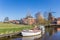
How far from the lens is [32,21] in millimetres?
44594

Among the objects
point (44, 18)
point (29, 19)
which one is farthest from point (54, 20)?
point (29, 19)

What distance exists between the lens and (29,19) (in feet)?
142

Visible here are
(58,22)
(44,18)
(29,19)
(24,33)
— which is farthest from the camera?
(58,22)

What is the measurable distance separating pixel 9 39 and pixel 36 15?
3222 centimetres

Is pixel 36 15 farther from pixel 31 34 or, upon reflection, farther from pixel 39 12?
pixel 31 34

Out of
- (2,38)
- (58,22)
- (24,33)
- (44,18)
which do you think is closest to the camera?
(2,38)

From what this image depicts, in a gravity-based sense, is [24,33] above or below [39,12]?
below

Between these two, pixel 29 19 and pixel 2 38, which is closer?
pixel 2 38

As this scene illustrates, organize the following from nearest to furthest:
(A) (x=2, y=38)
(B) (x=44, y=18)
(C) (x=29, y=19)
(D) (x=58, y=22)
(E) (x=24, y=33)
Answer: (A) (x=2, y=38) → (E) (x=24, y=33) → (C) (x=29, y=19) → (B) (x=44, y=18) → (D) (x=58, y=22)

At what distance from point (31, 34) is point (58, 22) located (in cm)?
4041

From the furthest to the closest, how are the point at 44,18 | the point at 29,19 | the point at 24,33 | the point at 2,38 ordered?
the point at 44,18 → the point at 29,19 → the point at 24,33 → the point at 2,38

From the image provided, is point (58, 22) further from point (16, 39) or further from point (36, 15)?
point (16, 39)

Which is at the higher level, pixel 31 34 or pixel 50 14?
pixel 50 14

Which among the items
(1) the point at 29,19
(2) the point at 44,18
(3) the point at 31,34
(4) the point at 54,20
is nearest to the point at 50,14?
(4) the point at 54,20
